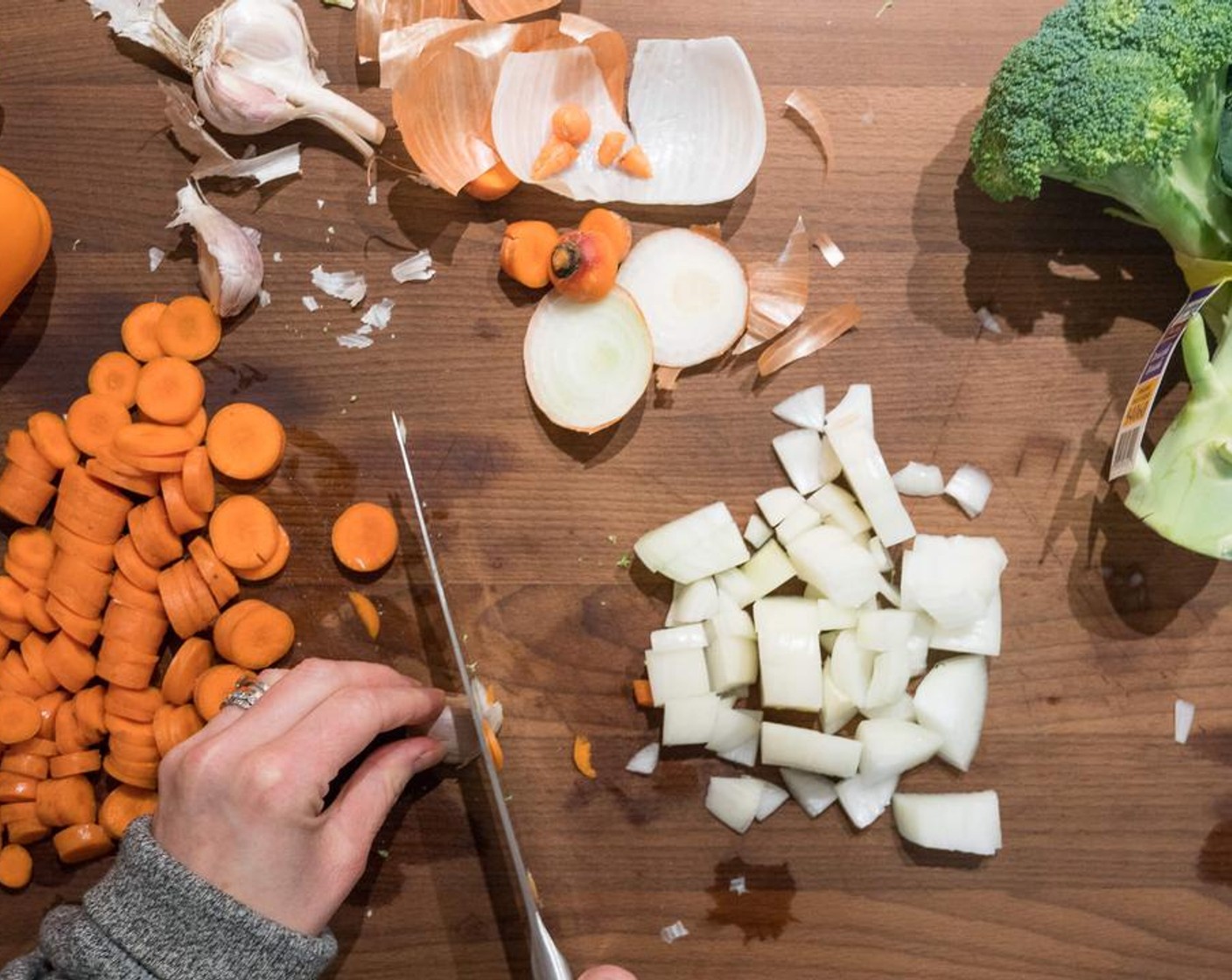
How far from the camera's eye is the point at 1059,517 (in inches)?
57.7

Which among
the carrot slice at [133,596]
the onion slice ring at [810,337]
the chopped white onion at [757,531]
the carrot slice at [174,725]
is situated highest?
the onion slice ring at [810,337]

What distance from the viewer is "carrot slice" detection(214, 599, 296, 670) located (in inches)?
56.6

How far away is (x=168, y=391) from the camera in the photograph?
146cm

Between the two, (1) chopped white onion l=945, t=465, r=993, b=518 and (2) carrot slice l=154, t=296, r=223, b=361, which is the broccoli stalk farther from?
(2) carrot slice l=154, t=296, r=223, b=361

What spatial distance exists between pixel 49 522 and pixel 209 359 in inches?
12.8

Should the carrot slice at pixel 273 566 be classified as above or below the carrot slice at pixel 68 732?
above

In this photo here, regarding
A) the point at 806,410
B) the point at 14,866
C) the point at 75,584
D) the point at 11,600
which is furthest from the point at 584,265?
the point at 14,866

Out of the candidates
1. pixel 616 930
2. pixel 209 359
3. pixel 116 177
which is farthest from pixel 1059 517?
pixel 116 177

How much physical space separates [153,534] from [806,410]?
2.92 ft

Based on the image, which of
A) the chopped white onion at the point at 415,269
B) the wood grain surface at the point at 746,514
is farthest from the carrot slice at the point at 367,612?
the chopped white onion at the point at 415,269

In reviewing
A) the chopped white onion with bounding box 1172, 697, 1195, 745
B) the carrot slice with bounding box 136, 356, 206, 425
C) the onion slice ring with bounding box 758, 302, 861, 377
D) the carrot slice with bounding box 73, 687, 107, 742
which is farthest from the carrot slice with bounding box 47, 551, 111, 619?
the chopped white onion with bounding box 1172, 697, 1195, 745

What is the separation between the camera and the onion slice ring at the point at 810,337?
1.46 metres

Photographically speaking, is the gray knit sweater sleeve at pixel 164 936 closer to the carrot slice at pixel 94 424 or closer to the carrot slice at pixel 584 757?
the carrot slice at pixel 584 757

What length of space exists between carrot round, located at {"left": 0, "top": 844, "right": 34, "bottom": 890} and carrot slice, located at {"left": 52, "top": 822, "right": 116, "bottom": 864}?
0.15 feet
